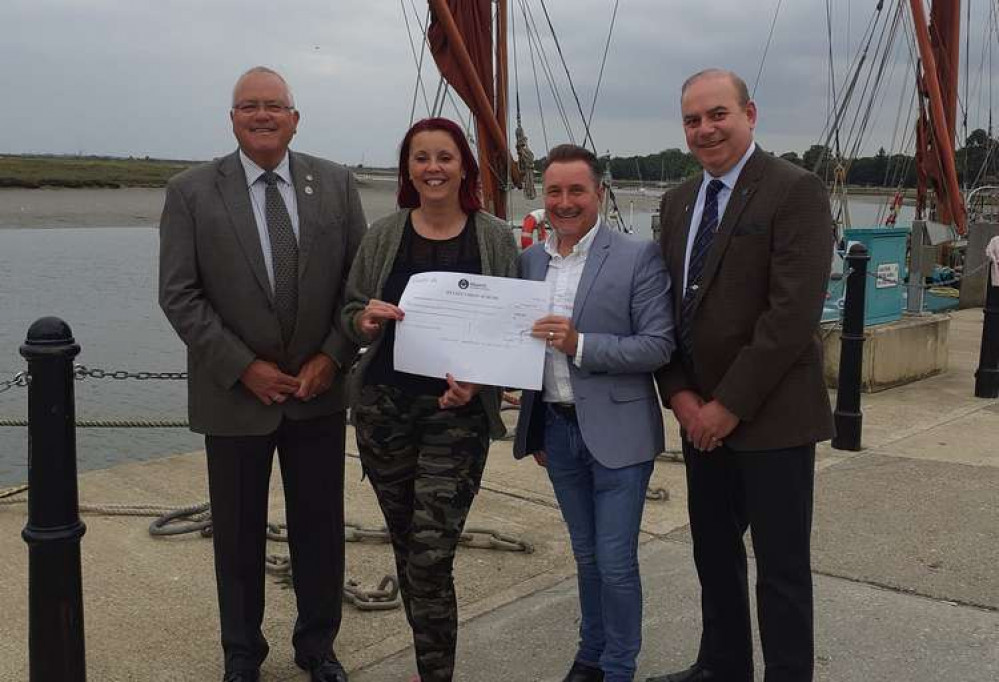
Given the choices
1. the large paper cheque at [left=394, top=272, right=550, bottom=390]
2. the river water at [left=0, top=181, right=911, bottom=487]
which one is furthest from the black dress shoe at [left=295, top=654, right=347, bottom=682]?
the river water at [left=0, top=181, right=911, bottom=487]

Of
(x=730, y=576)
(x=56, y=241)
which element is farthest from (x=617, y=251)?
(x=56, y=241)

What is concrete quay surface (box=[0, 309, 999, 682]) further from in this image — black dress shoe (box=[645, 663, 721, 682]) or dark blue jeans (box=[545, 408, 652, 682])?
dark blue jeans (box=[545, 408, 652, 682])

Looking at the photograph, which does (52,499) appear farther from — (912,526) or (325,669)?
(912,526)

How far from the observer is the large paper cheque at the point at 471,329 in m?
3.21

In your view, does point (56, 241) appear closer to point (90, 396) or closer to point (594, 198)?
point (90, 396)

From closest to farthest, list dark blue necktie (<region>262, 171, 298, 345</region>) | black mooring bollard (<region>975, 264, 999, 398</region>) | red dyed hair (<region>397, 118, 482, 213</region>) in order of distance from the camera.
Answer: red dyed hair (<region>397, 118, 482, 213</region>)
dark blue necktie (<region>262, 171, 298, 345</region>)
black mooring bollard (<region>975, 264, 999, 398</region>)

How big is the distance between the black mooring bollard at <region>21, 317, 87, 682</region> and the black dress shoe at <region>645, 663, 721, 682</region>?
77.5 inches

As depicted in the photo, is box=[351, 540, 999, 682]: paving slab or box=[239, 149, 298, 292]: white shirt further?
box=[351, 540, 999, 682]: paving slab

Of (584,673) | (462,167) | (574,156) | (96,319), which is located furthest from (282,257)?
(96,319)

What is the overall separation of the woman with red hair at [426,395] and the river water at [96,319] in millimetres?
6364

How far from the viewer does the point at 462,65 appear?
509 inches

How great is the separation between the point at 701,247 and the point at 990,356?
6774 millimetres

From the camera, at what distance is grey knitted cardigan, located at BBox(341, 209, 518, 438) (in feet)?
10.9

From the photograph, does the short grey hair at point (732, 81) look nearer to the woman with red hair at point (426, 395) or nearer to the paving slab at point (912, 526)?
the woman with red hair at point (426, 395)
